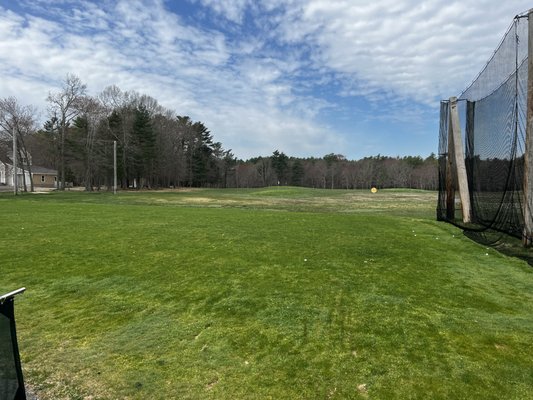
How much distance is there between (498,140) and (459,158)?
2.35 metres

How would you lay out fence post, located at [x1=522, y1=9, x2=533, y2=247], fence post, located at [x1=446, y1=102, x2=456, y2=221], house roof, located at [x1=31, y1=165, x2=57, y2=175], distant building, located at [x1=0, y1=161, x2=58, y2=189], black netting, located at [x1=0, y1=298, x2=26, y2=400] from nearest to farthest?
black netting, located at [x1=0, y1=298, x2=26, y2=400]
fence post, located at [x1=522, y1=9, x2=533, y2=247]
fence post, located at [x1=446, y1=102, x2=456, y2=221]
house roof, located at [x1=31, y1=165, x2=57, y2=175]
distant building, located at [x1=0, y1=161, x2=58, y2=189]

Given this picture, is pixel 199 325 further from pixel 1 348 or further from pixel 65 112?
pixel 65 112

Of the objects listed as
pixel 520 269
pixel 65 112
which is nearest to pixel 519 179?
pixel 520 269

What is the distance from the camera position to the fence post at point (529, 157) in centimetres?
665

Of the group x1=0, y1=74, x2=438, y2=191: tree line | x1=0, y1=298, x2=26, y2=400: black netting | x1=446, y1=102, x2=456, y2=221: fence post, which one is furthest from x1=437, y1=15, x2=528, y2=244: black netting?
x1=0, y1=74, x2=438, y2=191: tree line

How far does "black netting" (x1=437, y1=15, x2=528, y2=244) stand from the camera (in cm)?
712

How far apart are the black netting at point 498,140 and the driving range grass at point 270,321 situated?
5.47ft

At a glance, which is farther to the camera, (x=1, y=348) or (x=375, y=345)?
(x=375, y=345)

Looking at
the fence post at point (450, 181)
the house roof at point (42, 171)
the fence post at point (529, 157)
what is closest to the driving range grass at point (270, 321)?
the fence post at point (529, 157)

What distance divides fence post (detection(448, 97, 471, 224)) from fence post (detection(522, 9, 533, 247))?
369cm

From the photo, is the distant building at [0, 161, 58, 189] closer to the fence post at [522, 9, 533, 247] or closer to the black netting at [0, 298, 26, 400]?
the fence post at [522, 9, 533, 247]

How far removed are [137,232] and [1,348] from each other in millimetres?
6900

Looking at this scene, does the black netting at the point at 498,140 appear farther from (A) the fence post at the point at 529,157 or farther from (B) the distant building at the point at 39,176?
(B) the distant building at the point at 39,176

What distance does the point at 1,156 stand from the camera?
38375 mm
